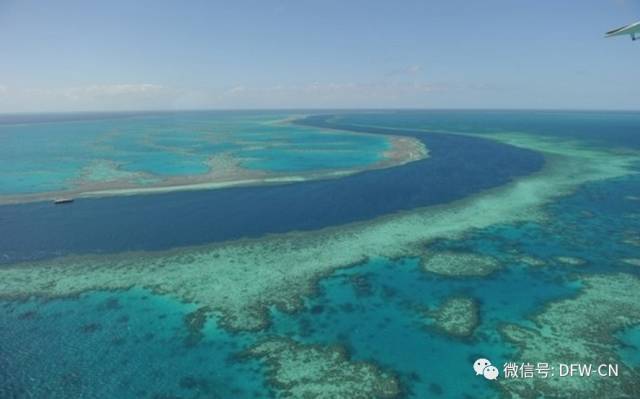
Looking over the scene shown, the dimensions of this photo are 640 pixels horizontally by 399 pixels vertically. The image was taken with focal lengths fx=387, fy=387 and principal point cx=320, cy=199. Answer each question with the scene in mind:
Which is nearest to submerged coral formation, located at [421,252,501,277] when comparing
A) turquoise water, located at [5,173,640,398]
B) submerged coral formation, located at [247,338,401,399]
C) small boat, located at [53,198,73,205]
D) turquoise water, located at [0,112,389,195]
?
turquoise water, located at [5,173,640,398]

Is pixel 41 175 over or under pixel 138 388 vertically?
over

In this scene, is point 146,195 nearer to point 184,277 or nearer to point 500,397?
point 184,277

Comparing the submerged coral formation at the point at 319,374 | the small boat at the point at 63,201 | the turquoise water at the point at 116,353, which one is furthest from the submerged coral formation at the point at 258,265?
the small boat at the point at 63,201

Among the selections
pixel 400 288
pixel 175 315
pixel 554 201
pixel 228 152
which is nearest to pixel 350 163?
pixel 228 152

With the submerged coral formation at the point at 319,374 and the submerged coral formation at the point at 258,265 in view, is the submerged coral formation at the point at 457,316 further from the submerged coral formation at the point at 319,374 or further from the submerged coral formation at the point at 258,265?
the submerged coral formation at the point at 319,374

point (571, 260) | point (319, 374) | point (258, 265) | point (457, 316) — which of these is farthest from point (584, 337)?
point (258, 265)

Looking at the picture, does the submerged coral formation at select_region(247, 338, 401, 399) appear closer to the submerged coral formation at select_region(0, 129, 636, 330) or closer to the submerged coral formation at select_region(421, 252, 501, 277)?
the submerged coral formation at select_region(0, 129, 636, 330)
